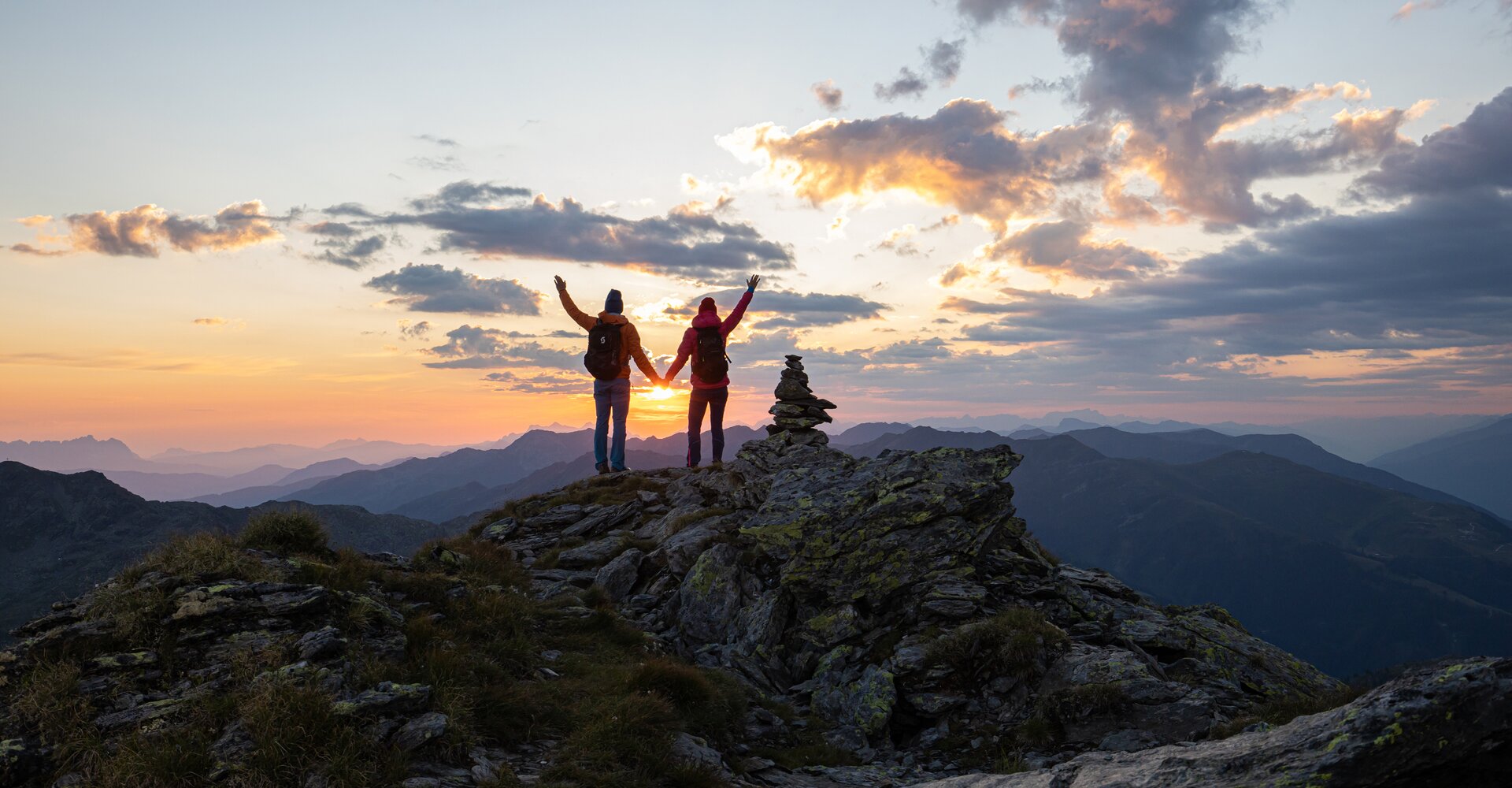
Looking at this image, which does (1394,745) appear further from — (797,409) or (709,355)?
(797,409)

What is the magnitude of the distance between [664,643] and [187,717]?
11.0 m

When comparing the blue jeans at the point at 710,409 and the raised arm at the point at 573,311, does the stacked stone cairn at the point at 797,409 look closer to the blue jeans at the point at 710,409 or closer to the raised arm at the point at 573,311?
the blue jeans at the point at 710,409

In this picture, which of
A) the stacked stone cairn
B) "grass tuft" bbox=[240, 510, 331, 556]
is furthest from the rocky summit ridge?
the stacked stone cairn

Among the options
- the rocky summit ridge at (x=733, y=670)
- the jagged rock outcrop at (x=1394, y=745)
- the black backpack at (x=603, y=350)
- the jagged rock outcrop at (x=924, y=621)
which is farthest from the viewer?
the black backpack at (x=603, y=350)


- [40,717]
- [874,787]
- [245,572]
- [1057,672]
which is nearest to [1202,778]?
[874,787]

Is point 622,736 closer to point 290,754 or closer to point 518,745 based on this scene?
point 518,745

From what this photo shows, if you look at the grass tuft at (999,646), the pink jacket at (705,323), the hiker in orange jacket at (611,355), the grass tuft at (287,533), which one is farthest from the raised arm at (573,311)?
the grass tuft at (999,646)

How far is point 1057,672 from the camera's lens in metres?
15.7

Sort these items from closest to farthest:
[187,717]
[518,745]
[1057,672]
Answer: [187,717], [518,745], [1057,672]

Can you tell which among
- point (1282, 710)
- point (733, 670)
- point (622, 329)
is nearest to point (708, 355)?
point (622, 329)

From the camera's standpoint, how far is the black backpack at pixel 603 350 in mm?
28234

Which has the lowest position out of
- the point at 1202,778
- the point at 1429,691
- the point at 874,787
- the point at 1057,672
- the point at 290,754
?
the point at 874,787

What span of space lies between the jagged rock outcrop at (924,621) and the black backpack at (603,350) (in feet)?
21.4

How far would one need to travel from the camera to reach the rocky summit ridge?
363 inches
